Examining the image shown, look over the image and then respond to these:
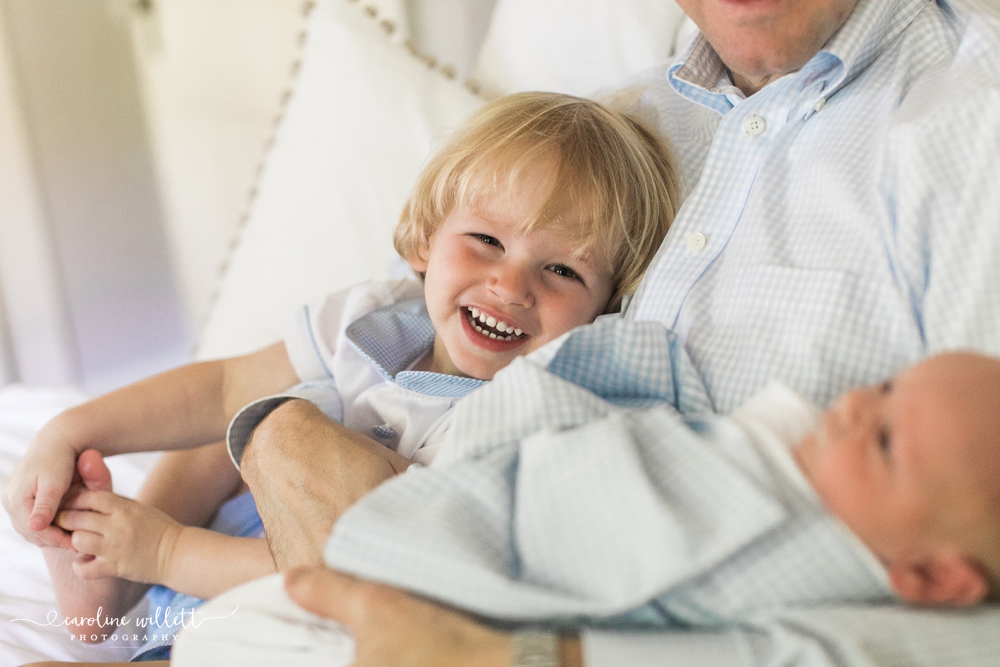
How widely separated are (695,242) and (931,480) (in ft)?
1.64

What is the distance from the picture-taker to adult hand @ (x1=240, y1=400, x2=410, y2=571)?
928 mm

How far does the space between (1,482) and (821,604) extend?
1376 millimetres

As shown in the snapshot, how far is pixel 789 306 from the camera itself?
86cm

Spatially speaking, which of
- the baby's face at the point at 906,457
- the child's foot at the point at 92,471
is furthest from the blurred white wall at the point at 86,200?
the baby's face at the point at 906,457

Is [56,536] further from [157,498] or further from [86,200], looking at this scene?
[86,200]

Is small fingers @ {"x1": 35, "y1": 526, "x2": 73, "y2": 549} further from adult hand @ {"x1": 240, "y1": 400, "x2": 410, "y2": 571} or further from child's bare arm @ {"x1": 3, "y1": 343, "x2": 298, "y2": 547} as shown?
adult hand @ {"x1": 240, "y1": 400, "x2": 410, "y2": 571}

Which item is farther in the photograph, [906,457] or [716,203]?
[716,203]

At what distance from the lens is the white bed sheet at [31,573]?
109cm

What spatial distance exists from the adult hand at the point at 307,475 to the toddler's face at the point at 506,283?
22 centimetres

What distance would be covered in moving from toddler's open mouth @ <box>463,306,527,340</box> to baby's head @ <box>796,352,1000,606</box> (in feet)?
1.85

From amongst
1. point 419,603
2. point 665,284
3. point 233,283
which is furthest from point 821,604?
point 233,283

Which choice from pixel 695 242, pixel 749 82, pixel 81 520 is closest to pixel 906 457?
pixel 695 242

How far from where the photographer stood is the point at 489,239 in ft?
3.83

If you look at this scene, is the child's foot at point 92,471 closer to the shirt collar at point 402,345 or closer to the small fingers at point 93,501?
the small fingers at point 93,501
